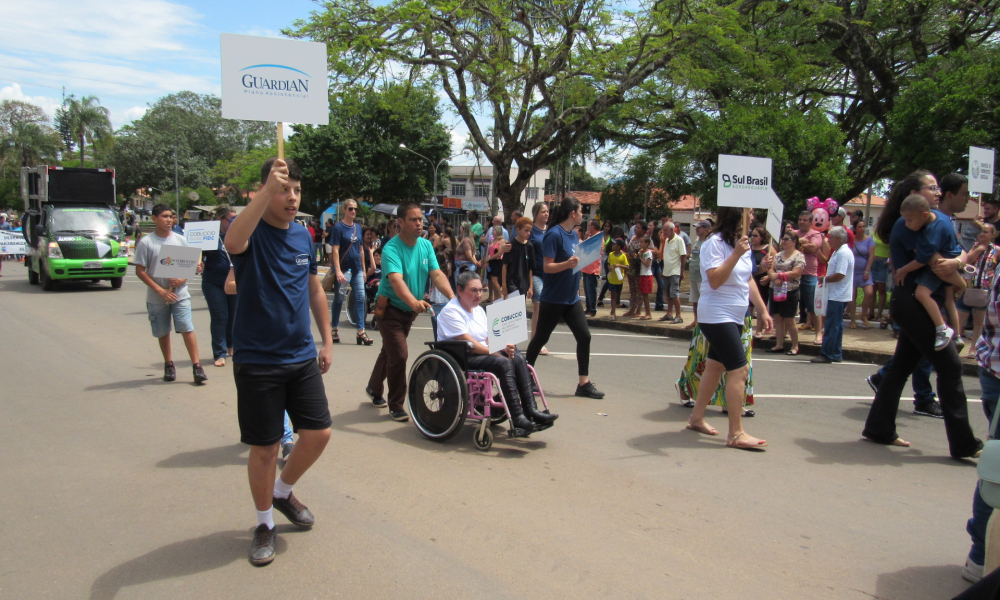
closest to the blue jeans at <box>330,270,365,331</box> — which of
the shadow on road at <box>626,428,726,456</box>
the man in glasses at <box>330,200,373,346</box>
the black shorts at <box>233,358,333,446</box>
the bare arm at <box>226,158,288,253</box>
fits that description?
the man in glasses at <box>330,200,373,346</box>

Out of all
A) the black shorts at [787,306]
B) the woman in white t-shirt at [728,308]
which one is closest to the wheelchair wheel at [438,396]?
the woman in white t-shirt at [728,308]

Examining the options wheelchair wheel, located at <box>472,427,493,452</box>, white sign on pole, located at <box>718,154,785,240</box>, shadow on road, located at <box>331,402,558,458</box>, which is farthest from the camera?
white sign on pole, located at <box>718,154,785,240</box>

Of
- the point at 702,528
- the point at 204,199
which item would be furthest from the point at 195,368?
the point at 204,199

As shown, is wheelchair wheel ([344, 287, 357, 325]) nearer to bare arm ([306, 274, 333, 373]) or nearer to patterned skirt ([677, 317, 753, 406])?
patterned skirt ([677, 317, 753, 406])

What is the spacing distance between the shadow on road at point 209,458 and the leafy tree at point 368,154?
34.1 meters

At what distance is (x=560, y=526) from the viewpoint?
3.81m

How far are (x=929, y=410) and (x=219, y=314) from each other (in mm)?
7419

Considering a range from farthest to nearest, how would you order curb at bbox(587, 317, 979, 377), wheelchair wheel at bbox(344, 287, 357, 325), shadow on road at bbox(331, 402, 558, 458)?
wheelchair wheel at bbox(344, 287, 357, 325), curb at bbox(587, 317, 979, 377), shadow on road at bbox(331, 402, 558, 458)

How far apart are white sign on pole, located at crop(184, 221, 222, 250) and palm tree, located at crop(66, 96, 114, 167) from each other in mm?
60585

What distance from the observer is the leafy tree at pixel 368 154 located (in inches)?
1534

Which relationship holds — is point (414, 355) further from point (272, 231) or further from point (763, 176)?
point (272, 231)

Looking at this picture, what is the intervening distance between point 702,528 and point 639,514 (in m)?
0.37

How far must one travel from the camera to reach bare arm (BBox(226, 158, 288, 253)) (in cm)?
313

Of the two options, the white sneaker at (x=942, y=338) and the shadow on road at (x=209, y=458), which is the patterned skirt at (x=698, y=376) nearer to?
the white sneaker at (x=942, y=338)
